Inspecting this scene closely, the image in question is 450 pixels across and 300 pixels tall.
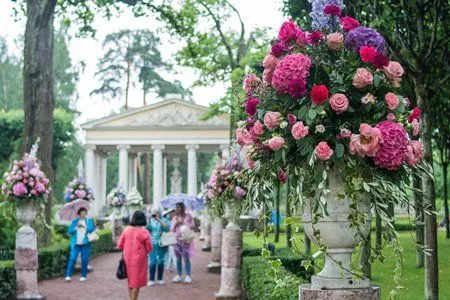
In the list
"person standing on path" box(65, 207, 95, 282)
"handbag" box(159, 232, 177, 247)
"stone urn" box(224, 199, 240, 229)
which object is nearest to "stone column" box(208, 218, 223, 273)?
"handbag" box(159, 232, 177, 247)

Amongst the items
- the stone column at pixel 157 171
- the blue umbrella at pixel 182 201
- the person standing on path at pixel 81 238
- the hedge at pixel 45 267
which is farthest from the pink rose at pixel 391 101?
the stone column at pixel 157 171

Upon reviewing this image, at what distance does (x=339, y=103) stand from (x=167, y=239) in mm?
9627

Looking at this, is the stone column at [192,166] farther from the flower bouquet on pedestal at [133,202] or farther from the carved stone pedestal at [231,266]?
the carved stone pedestal at [231,266]

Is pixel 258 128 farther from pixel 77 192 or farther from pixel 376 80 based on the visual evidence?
pixel 77 192

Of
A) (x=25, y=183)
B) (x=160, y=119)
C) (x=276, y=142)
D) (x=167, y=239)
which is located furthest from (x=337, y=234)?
(x=160, y=119)

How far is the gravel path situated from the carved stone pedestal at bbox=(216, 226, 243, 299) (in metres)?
0.68

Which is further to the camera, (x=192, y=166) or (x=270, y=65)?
(x=192, y=166)

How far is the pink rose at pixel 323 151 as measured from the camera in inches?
140

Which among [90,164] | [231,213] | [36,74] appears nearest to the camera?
[231,213]

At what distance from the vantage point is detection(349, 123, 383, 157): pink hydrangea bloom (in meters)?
3.51

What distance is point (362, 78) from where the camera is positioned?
3656 millimetres

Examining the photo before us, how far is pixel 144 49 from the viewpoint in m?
49.8

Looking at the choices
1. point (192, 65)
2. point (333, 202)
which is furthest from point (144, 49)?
point (333, 202)

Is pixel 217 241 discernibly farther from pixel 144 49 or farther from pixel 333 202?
pixel 144 49
